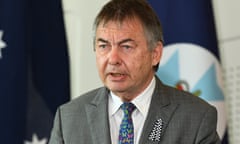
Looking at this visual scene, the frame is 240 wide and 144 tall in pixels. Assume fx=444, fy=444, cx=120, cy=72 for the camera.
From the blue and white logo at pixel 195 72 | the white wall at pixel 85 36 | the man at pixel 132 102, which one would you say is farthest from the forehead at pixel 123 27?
the white wall at pixel 85 36

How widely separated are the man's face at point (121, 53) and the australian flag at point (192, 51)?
70cm

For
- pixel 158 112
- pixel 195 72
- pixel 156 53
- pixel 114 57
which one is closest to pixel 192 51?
pixel 195 72

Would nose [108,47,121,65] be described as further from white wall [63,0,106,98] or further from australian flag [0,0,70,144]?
white wall [63,0,106,98]

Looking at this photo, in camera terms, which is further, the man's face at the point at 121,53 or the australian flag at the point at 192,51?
the australian flag at the point at 192,51

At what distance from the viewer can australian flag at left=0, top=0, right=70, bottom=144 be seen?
2240 millimetres

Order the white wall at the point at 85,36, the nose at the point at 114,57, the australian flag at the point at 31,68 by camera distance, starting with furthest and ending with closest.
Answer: the white wall at the point at 85,36, the australian flag at the point at 31,68, the nose at the point at 114,57

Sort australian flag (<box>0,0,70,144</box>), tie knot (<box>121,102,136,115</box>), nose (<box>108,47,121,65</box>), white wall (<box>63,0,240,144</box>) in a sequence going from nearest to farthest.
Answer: nose (<box>108,47,121,65</box>) → tie knot (<box>121,102,136,115</box>) → australian flag (<box>0,0,70,144</box>) → white wall (<box>63,0,240,144</box>)

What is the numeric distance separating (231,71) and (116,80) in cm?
121

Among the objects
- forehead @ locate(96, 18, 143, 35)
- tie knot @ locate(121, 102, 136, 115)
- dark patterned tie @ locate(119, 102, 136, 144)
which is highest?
forehead @ locate(96, 18, 143, 35)

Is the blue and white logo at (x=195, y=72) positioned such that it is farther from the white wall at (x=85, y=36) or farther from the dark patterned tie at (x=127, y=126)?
the dark patterned tie at (x=127, y=126)

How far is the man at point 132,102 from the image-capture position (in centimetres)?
159

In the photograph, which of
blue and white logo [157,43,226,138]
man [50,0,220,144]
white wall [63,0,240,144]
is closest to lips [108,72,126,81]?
man [50,0,220,144]

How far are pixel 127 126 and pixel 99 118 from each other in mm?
116

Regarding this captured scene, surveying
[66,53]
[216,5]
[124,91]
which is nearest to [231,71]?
[216,5]
